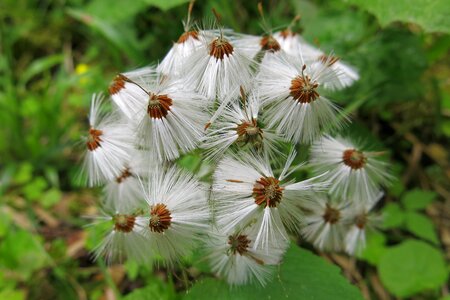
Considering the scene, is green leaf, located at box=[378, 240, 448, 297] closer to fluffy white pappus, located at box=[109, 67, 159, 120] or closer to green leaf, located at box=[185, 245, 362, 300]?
green leaf, located at box=[185, 245, 362, 300]

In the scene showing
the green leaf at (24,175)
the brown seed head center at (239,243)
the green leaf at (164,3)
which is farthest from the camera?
the green leaf at (24,175)

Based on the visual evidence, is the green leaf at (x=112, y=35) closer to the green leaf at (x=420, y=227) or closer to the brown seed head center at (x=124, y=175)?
the brown seed head center at (x=124, y=175)

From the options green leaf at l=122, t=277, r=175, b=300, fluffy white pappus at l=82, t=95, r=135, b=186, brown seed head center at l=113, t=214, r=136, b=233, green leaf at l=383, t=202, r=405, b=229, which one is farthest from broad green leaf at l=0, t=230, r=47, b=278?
green leaf at l=383, t=202, r=405, b=229

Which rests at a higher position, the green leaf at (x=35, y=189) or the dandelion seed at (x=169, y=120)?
the green leaf at (x=35, y=189)

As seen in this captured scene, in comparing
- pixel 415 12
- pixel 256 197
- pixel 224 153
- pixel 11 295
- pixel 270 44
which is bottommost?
pixel 11 295

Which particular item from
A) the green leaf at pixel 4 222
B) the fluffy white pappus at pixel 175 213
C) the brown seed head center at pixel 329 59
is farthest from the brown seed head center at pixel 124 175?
the green leaf at pixel 4 222

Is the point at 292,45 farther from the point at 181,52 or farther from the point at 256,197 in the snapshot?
the point at 256,197

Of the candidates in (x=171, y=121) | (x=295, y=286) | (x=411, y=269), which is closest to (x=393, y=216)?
(x=411, y=269)
